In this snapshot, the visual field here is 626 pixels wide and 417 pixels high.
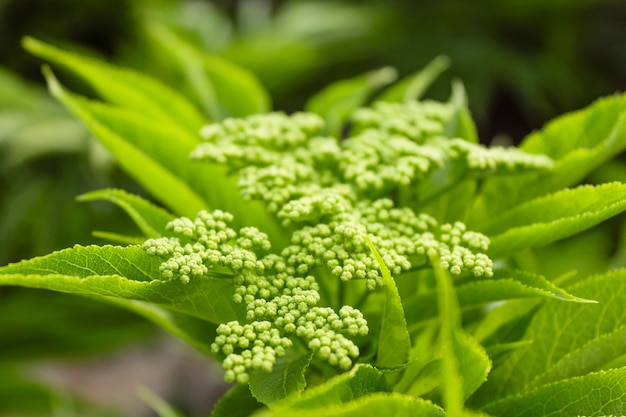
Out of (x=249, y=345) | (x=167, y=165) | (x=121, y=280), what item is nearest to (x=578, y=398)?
(x=249, y=345)

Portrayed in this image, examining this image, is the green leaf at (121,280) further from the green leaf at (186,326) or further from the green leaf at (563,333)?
the green leaf at (563,333)

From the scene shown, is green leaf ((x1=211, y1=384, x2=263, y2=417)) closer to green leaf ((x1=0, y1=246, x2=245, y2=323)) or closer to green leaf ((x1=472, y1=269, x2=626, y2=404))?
green leaf ((x1=0, y1=246, x2=245, y2=323))

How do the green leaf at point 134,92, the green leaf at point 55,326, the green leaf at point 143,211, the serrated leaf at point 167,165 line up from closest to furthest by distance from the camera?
the green leaf at point 143,211 < the serrated leaf at point 167,165 < the green leaf at point 134,92 < the green leaf at point 55,326

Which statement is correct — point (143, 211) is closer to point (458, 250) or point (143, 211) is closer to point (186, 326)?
point (186, 326)

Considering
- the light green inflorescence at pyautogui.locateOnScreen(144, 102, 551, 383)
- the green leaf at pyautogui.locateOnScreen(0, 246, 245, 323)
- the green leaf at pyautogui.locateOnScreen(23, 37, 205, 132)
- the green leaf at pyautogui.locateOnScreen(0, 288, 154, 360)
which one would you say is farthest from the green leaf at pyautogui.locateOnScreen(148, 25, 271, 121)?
the green leaf at pyautogui.locateOnScreen(0, 288, 154, 360)

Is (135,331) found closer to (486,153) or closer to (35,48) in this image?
(35,48)

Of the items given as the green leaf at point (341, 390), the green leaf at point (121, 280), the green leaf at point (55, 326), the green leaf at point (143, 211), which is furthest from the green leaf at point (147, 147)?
the green leaf at point (55, 326)
